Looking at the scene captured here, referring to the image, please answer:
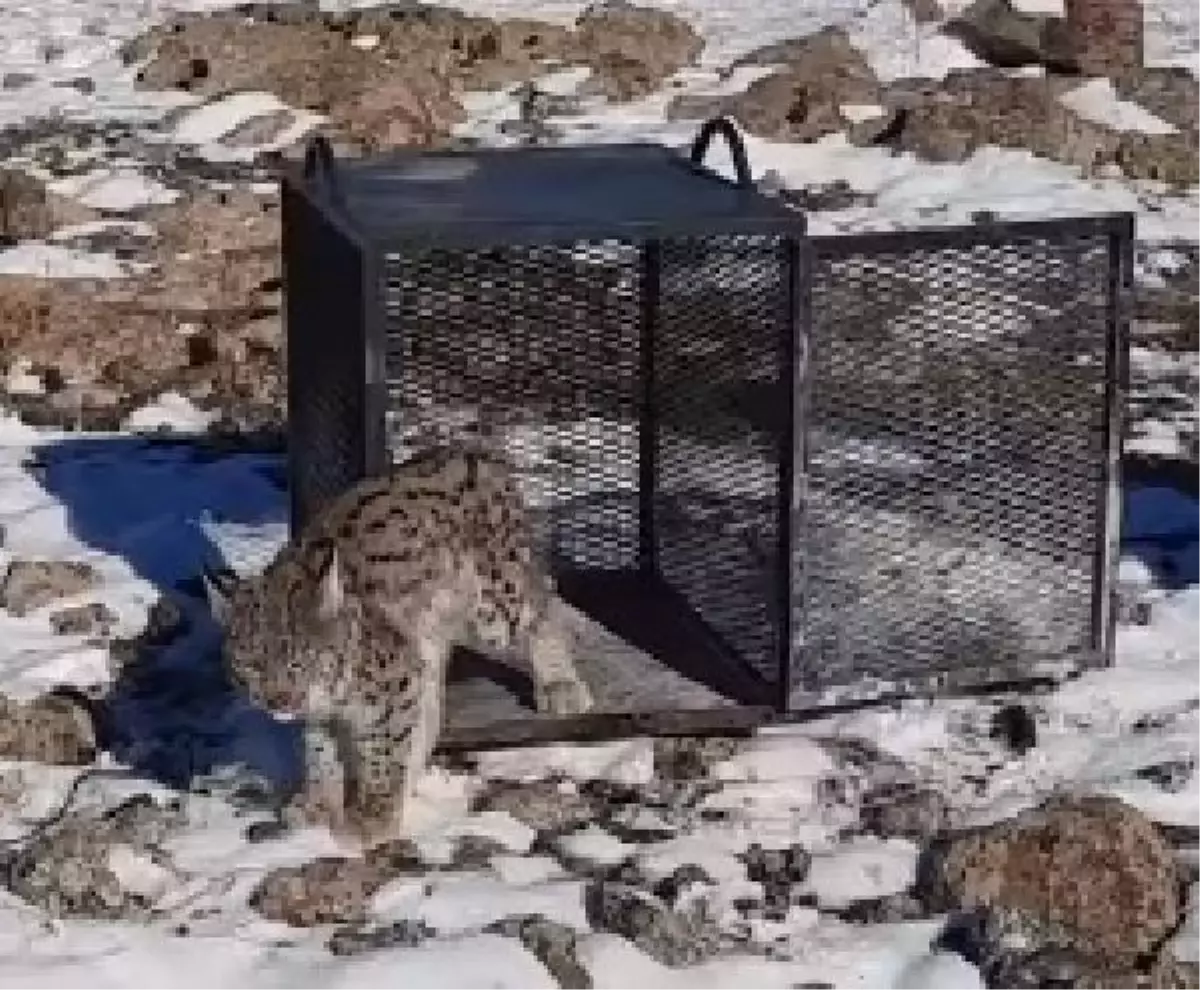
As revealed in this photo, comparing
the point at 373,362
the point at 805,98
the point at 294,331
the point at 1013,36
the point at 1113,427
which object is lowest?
the point at 805,98

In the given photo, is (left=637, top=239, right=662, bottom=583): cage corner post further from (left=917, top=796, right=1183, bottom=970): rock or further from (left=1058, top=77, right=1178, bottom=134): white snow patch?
(left=1058, top=77, right=1178, bottom=134): white snow patch

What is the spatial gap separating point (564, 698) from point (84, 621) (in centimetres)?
169

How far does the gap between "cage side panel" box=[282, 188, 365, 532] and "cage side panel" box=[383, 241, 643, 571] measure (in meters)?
0.32

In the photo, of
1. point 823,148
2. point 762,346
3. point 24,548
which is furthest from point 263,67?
point 762,346

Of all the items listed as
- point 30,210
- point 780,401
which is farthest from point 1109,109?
point 780,401

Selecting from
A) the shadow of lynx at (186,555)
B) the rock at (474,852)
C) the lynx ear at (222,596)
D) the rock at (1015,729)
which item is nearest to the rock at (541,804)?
the rock at (474,852)

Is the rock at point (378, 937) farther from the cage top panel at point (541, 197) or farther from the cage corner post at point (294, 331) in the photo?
the cage corner post at point (294, 331)

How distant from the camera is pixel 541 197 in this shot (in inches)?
313

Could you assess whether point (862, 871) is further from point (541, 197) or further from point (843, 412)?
point (541, 197)

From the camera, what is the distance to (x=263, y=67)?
15797 millimetres

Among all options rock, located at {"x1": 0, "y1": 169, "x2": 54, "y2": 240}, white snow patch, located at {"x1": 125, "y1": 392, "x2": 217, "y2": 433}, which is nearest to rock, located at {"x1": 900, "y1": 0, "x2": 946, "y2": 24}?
rock, located at {"x1": 0, "y1": 169, "x2": 54, "y2": 240}

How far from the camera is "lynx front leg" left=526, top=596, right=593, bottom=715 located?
788cm

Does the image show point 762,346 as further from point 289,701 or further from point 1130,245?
point 289,701

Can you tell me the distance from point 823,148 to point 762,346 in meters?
7.04
